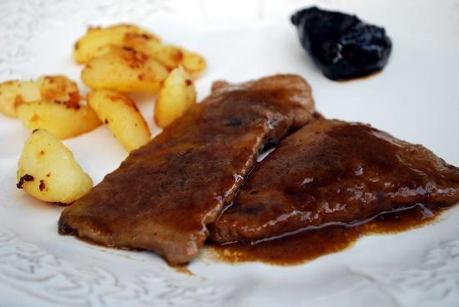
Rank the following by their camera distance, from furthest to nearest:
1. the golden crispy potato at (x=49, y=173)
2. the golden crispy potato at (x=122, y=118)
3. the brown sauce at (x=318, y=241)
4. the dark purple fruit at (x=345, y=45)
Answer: the dark purple fruit at (x=345, y=45), the golden crispy potato at (x=122, y=118), the golden crispy potato at (x=49, y=173), the brown sauce at (x=318, y=241)

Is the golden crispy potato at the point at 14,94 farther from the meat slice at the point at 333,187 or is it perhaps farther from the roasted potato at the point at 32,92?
the meat slice at the point at 333,187

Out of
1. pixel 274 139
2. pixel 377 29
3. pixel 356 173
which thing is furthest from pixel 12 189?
pixel 377 29

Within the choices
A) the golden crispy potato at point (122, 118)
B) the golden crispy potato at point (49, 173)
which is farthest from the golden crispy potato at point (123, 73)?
the golden crispy potato at point (49, 173)

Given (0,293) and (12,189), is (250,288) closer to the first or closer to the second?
(0,293)

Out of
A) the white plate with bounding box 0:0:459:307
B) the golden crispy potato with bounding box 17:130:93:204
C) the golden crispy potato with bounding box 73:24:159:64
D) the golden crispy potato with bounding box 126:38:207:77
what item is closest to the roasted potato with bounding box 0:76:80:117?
the white plate with bounding box 0:0:459:307

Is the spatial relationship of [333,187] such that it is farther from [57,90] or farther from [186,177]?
[57,90]

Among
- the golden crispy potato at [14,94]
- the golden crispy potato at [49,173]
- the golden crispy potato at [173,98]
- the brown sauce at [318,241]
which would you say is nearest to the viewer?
the brown sauce at [318,241]
